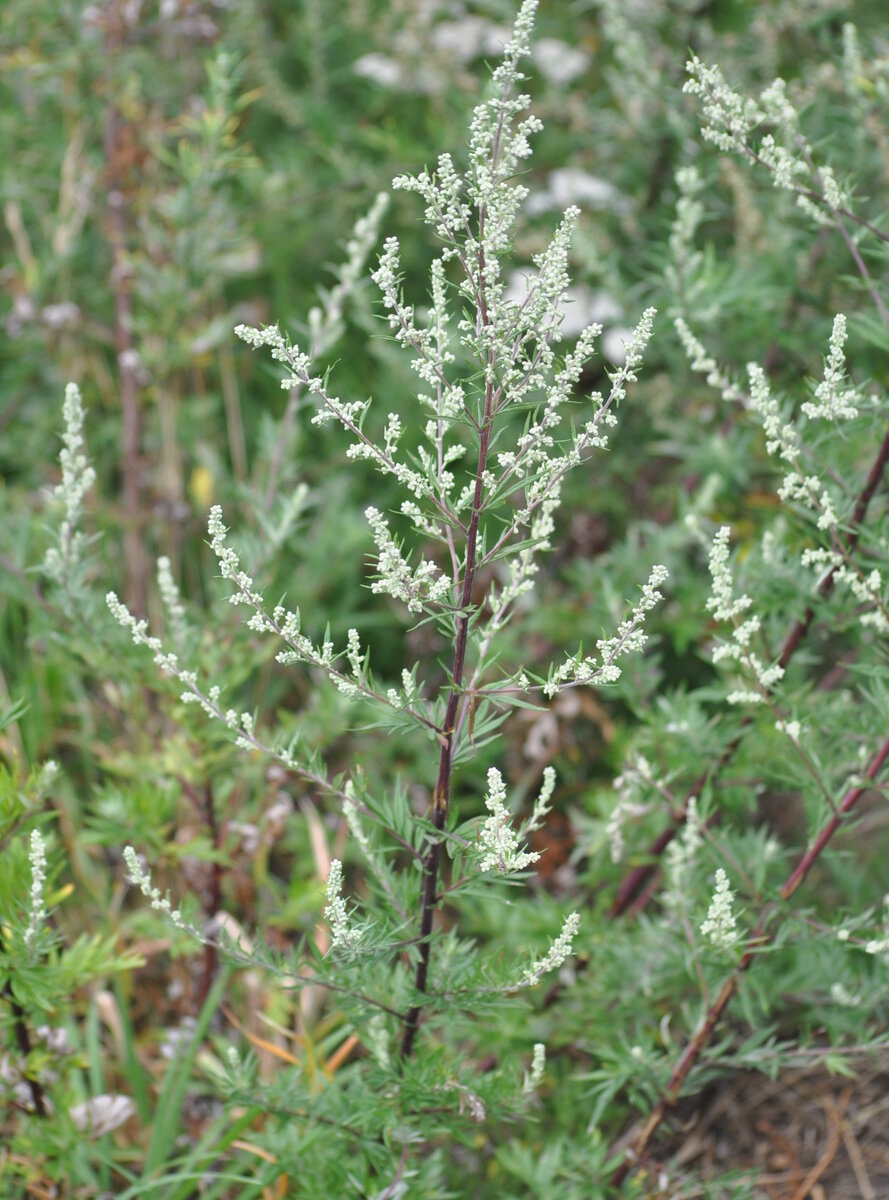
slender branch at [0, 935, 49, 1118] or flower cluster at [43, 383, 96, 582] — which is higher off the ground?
flower cluster at [43, 383, 96, 582]

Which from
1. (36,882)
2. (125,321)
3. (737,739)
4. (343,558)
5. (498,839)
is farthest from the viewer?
(343,558)

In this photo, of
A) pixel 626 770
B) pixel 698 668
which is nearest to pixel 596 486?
pixel 698 668

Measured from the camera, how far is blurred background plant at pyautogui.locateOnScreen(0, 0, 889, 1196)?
1.91 metres

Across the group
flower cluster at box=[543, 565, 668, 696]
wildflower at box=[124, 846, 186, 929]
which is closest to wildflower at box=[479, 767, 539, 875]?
flower cluster at box=[543, 565, 668, 696]

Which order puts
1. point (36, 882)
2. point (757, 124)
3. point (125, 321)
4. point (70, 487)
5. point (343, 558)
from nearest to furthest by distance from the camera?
point (36, 882) < point (757, 124) < point (70, 487) < point (125, 321) < point (343, 558)

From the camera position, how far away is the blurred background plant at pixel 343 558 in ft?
6.26

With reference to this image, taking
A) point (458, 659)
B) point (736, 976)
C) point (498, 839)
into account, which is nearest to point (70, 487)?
point (458, 659)

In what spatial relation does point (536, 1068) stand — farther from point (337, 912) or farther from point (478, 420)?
point (478, 420)

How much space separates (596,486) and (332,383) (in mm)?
1004

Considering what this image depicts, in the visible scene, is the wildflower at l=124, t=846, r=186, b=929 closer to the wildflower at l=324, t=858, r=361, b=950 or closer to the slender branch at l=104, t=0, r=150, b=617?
the wildflower at l=324, t=858, r=361, b=950

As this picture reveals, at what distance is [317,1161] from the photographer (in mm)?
1771

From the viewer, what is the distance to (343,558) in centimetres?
311

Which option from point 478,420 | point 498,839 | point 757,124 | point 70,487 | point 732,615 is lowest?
point 498,839

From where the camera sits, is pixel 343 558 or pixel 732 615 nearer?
pixel 732 615
